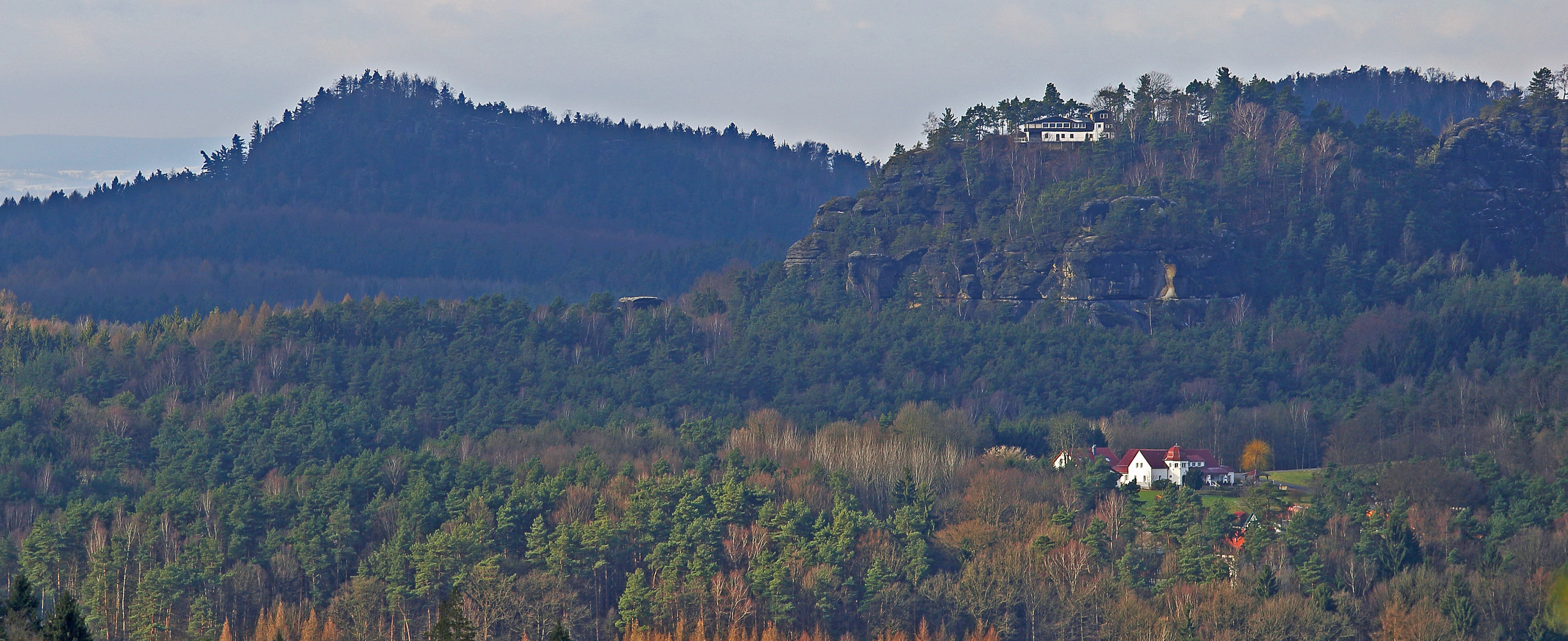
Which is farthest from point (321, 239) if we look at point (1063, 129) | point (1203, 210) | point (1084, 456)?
point (1084, 456)

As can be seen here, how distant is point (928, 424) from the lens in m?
102

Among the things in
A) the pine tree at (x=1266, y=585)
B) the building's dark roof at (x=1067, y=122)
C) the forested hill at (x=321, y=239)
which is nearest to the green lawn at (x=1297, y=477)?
the pine tree at (x=1266, y=585)

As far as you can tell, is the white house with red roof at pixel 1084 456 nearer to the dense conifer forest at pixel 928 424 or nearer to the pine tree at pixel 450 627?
the dense conifer forest at pixel 928 424

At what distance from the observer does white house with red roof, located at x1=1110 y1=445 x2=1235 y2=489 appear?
9506cm

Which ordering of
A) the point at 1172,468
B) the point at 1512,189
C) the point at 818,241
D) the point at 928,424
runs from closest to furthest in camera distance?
the point at 1172,468, the point at 928,424, the point at 1512,189, the point at 818,241

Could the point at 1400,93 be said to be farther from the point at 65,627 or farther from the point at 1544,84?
the point at 65,627

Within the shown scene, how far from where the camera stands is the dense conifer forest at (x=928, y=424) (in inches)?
3110

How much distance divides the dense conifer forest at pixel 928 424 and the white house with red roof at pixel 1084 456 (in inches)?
66.7

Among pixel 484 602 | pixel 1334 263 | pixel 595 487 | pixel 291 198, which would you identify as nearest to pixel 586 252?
pixel 291 198

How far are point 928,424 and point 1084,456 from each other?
8.36 m

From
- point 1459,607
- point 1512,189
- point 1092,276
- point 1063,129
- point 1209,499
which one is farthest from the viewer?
point 1063,129

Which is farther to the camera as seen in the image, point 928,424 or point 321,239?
point 321,239

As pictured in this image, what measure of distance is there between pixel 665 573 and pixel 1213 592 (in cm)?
2160

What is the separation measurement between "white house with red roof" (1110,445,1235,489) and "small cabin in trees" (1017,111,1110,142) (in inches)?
1771
